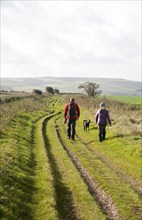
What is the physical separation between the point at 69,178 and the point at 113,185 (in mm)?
1761

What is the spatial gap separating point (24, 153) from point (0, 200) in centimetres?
705

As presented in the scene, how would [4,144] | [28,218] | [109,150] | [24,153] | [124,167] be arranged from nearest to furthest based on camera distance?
1. [28,218]
2. [124,167]
3. [24,153]
4. [4,144]
5. [109,150]

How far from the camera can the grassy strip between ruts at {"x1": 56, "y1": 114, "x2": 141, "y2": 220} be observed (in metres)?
10.0

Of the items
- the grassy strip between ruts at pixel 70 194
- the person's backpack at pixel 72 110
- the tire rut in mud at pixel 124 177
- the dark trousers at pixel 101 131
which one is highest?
the person's backpack at pixel 72 110

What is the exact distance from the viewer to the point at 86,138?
23312 mm

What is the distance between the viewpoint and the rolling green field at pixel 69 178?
9453 mm

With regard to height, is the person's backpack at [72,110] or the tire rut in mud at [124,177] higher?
the person's backpack at [72,110]

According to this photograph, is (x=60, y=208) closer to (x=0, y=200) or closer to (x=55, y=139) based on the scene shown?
(x=0, y=200)

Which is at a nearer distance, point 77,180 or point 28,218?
point 28,218

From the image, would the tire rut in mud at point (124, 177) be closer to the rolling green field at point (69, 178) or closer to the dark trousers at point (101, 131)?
the rolling green field at point (69, 178)

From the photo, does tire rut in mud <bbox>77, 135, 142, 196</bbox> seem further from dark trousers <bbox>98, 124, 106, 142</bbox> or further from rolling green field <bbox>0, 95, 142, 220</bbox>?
dark trousers <bbox>98, 124, 106, 142</bbox>

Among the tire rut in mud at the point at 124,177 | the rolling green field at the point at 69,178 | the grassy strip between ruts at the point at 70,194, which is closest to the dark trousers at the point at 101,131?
the rolling green field at the point at 69,178

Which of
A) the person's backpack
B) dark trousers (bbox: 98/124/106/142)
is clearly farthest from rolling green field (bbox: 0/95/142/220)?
the person's backpack

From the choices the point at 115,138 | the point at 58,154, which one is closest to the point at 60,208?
the point at 58,154
